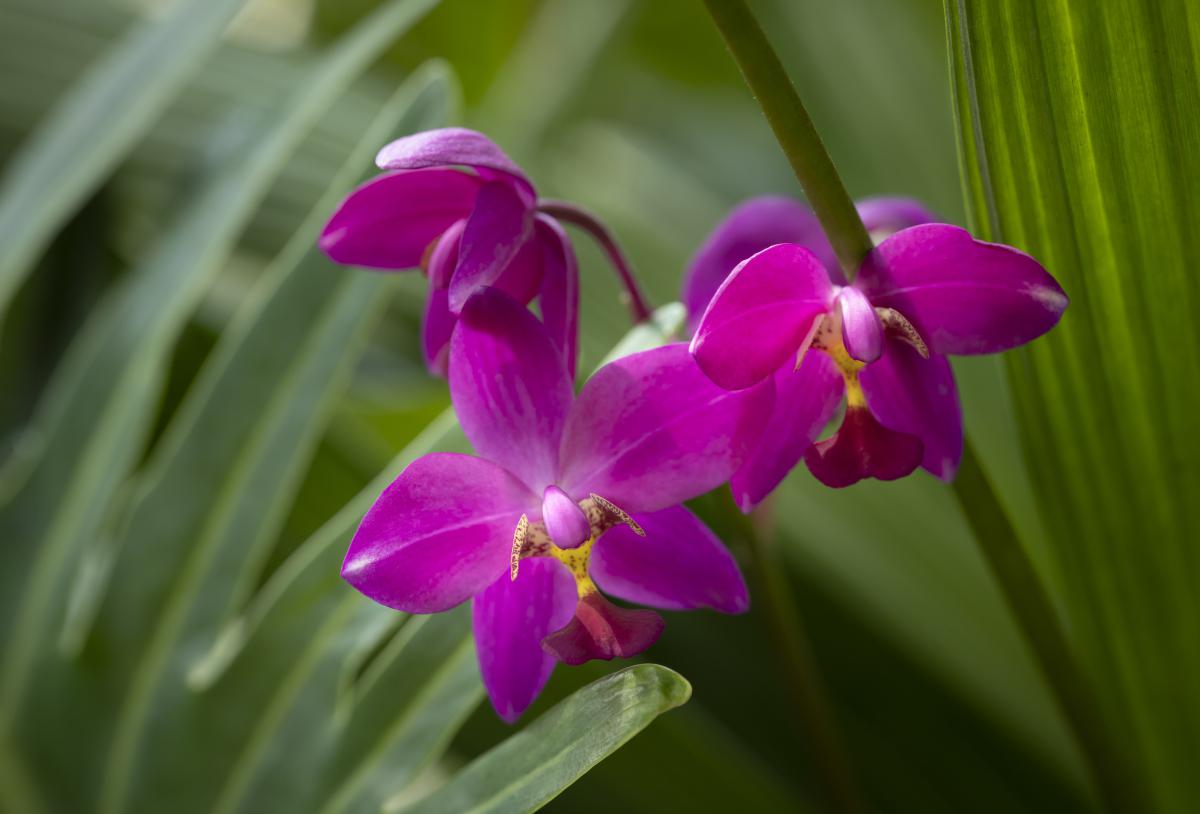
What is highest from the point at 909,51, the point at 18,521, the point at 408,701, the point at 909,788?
the point at 909,51

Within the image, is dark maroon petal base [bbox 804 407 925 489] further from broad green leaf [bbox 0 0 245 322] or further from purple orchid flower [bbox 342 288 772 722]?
broad green leaf [bbox 0 0 245 322]

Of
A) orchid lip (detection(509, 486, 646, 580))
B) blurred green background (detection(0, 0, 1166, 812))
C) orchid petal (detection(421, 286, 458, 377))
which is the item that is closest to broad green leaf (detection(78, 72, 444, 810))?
blurred green background (detection(0, 0, 1166, 812))

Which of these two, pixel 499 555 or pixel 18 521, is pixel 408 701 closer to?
pixel 499 555

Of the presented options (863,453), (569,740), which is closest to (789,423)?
(863,453)

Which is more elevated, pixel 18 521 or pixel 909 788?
pixel 18 521

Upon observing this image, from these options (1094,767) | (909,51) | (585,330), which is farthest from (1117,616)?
(909,51)

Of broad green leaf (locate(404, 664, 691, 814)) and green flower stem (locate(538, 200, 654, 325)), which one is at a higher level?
green flower stem (locate(538, 200, 654, 325))

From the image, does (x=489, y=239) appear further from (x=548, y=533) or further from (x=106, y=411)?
(x=106, y=411)
